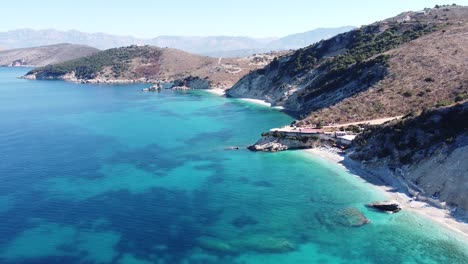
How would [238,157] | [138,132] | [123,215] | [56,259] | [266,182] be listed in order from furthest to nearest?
[138,132] → [238,157] → [266,182] → [123,215] → [56,259]

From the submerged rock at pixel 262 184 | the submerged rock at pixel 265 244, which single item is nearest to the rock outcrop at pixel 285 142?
the submerged rock at pixel 262 184

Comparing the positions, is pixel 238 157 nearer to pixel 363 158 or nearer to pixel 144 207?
pixel 363 158

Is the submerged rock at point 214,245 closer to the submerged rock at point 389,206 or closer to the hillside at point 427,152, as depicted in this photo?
the submerged rock at point 389,206

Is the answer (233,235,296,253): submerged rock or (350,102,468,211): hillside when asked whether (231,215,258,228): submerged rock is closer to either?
(233,235,296,253): submerged rock

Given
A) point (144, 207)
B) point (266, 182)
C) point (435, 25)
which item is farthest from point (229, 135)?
point (435, 25)

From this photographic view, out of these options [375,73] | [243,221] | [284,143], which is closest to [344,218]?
[243,221]

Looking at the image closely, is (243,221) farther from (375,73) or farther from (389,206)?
(375,73)
